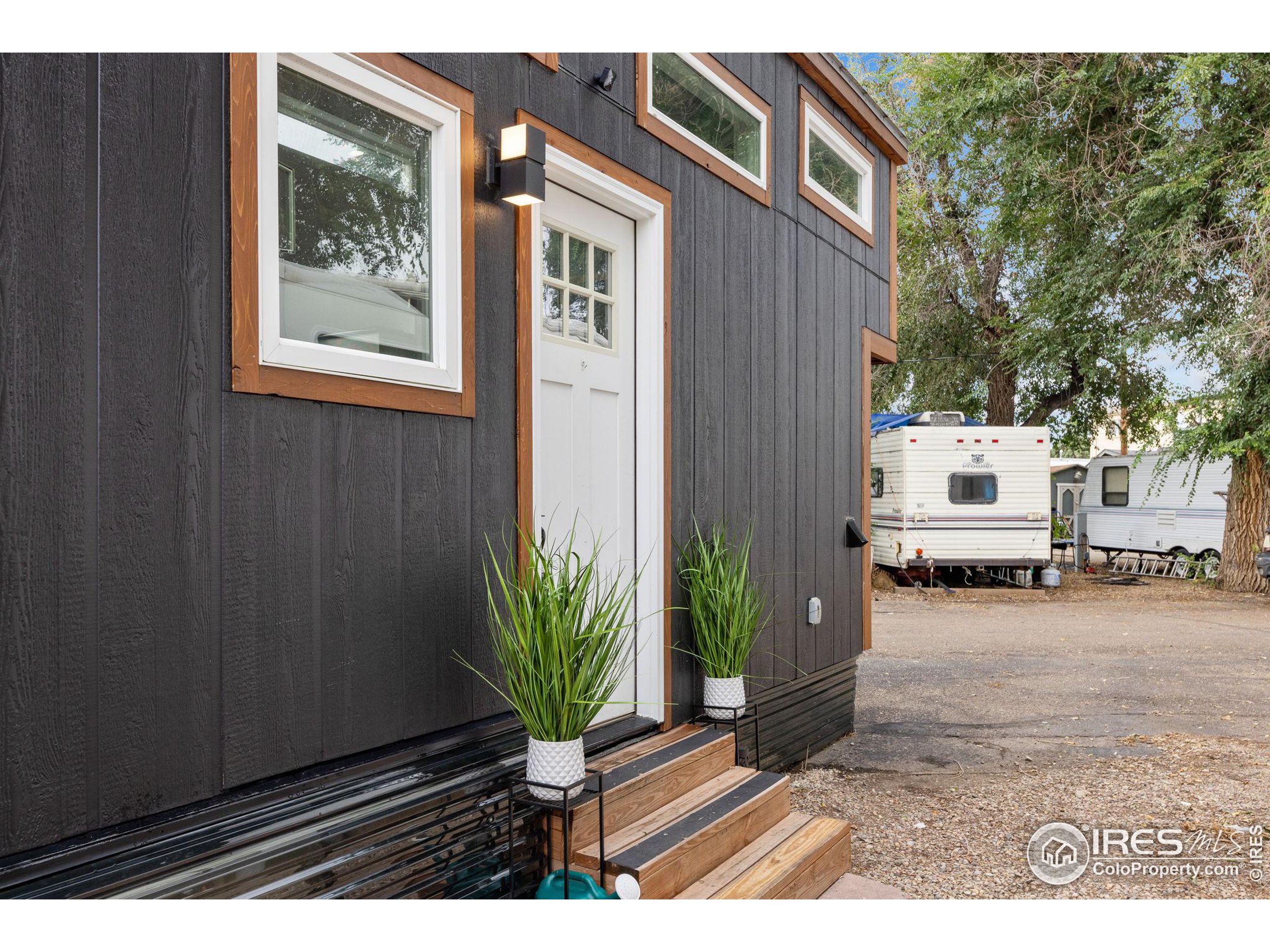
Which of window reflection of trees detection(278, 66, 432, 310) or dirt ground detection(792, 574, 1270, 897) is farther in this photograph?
dirt ground detection(792, 574, 1270, 897)

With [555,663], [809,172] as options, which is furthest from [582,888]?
[809,172]

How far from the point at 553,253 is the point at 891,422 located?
1016 cm

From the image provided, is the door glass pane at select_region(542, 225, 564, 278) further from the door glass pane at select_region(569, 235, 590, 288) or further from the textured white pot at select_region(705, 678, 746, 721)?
the textured white pot at select_region(705, 678, 746, 721)

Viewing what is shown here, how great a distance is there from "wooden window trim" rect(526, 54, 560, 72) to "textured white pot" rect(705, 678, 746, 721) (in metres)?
2.33

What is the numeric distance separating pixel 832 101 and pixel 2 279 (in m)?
4.40

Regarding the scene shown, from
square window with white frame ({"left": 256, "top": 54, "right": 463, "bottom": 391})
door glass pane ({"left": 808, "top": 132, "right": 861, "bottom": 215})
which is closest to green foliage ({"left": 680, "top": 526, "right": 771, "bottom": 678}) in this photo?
square window with white frame ({"left": 256, "top": 54, "right": 463, "bottom": 391})

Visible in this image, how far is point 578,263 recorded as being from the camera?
3.34 meters

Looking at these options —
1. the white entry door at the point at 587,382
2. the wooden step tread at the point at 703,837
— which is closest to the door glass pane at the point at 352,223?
the white entry door at the point at 587,382

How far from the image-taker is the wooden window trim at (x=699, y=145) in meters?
3.46

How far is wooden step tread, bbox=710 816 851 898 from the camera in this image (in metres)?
2.75

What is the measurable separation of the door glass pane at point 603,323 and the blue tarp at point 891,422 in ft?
29.5

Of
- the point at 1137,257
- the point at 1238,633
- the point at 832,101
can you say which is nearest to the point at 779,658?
the point at 832,101

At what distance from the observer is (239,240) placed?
80.5 inches

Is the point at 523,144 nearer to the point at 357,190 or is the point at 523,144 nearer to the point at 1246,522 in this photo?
the point at 357,190
